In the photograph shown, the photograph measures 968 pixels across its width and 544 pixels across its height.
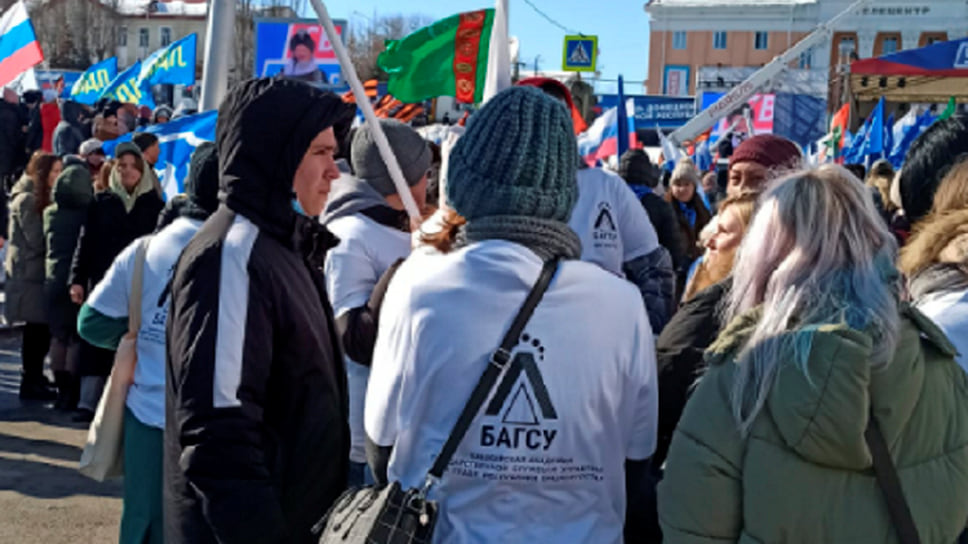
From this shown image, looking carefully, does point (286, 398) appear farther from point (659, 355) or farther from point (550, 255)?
point (659, 355)

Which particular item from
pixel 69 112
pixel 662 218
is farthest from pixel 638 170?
pixel 69 112

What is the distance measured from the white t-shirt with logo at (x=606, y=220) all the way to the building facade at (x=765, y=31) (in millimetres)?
66664

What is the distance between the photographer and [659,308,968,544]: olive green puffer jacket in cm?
206

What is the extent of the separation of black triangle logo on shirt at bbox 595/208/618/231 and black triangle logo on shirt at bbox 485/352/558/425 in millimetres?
2108

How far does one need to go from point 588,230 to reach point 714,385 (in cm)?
206

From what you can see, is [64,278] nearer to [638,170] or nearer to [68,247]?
[68,247]

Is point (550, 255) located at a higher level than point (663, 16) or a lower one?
lower

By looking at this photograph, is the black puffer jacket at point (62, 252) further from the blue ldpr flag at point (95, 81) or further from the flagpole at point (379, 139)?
the blue ldpr flag at point (95, 81)

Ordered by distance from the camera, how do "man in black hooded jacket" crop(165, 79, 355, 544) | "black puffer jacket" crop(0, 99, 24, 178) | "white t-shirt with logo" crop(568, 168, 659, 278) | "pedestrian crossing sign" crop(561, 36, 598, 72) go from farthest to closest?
"pedestrian crossing sign" crop(561, 36, 598, 72)
"black puffer jacket" crop(0, 99, 24, 178)
"white t-shirt with logo" crop(568, 168, 659, 278)
"man in black hooded jacket" crop(165, 79, 355, 544)

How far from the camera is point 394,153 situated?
420 cm

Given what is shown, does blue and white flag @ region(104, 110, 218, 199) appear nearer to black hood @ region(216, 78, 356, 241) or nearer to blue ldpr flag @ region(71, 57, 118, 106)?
black hood @ region(216, 78, 356, 241)

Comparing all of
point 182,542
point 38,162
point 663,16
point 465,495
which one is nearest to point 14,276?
point 38,162

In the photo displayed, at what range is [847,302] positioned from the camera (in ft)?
7.11

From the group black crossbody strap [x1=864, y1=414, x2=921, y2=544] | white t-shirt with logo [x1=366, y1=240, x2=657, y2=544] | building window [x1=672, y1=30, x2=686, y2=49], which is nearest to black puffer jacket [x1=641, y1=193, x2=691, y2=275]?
white t-shirt with logo [x1=366, y1=240, x2=657, y2=544]
